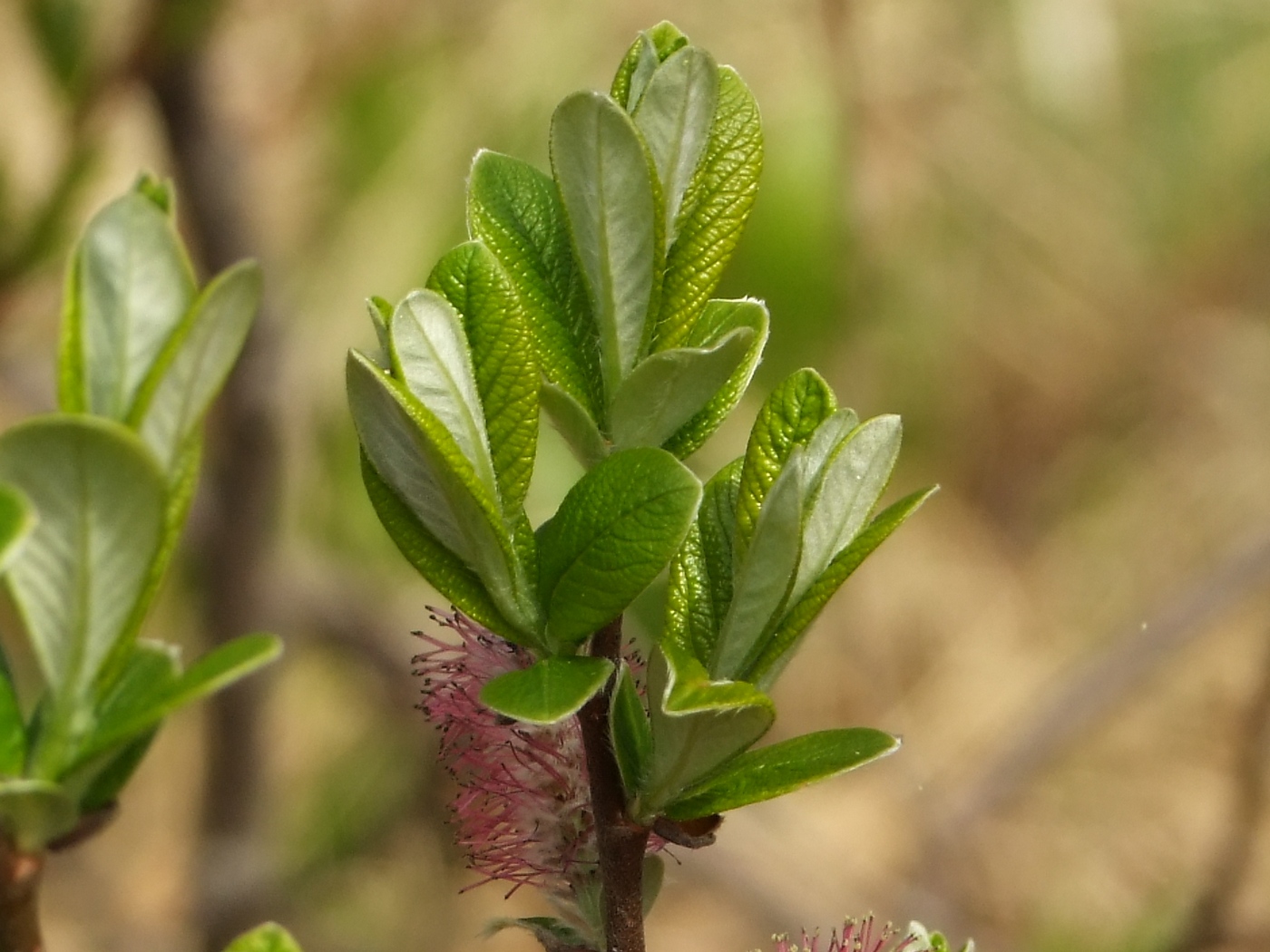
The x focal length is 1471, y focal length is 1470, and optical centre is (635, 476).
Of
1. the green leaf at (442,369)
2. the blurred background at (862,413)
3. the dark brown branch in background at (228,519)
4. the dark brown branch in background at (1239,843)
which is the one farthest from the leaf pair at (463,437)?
the dark brown branch in background at (1239,843)

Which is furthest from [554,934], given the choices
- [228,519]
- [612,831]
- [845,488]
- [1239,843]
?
[228,519]

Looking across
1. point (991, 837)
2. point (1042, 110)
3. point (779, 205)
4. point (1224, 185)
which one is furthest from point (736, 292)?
point (1224, 185)

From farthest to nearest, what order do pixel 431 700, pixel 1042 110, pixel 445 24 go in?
pixel 1042 110, pixel 445 24, pixel 431 700

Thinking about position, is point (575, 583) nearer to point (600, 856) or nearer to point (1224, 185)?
point (600, 856)

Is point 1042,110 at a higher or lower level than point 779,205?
higher

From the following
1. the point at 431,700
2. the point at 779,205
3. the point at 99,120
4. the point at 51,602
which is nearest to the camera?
the point at 51,602

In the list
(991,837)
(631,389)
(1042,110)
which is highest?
(1042,110)

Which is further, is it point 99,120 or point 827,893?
point 827,893

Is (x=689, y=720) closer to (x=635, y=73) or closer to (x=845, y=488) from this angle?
(x=845, y=488)
